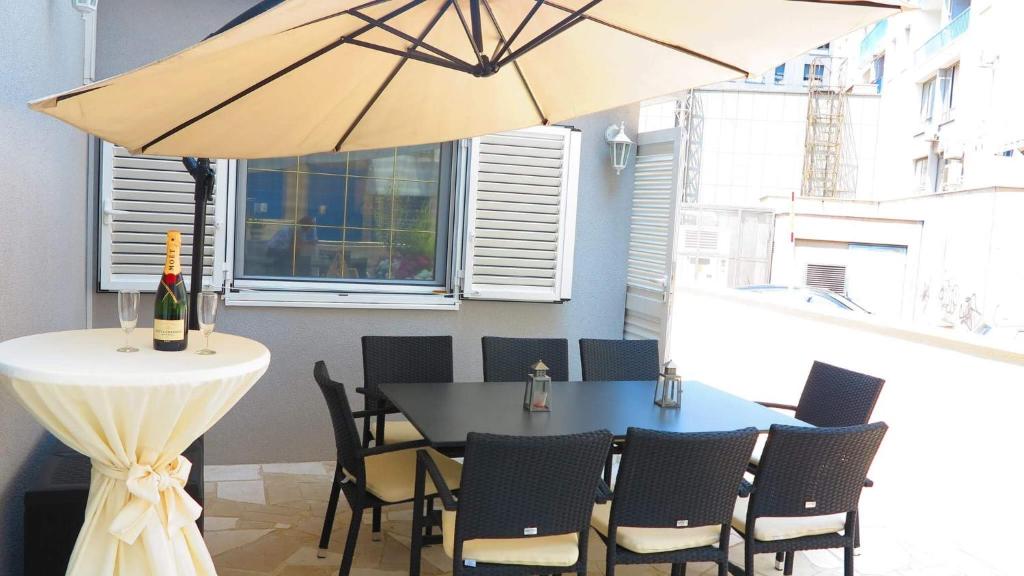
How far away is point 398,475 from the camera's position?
3354 millimetres

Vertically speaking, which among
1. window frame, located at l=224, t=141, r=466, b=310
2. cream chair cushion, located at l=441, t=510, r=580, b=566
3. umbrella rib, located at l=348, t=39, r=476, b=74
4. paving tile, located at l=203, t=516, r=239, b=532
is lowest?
paving tile, located at l=203, t=516, r=239, b=532

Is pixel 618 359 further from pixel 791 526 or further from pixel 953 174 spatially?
pixel 953 174

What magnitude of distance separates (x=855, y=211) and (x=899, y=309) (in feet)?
12.5

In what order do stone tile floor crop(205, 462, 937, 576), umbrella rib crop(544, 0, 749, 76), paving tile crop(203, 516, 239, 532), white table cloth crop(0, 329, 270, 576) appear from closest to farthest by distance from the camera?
1. white table cloth crop(0, 329, 270, 576)
2. umbrella rib crop(544, 0, 749, 76)
3. stone tile floor crop(205, 462, 937, 576)
4. paving tile crop(203, 516, 239, 532)

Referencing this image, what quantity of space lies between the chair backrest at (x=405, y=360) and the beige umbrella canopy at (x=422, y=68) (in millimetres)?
1151

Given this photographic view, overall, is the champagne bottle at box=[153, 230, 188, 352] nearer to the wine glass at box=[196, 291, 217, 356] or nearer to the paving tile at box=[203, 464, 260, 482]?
the wine glass at box=[196, 291, 217, 356]

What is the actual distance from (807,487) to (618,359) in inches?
64.8

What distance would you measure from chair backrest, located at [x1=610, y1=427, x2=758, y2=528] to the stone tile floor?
3.25 ft

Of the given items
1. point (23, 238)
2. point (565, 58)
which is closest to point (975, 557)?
point (565, 58)

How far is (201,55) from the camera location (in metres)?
1.79

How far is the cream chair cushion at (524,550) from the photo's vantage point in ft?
8.67

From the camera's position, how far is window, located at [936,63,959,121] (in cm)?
2573

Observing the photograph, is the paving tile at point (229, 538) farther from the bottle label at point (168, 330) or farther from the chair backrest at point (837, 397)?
the chair backrest at point (837, 397)

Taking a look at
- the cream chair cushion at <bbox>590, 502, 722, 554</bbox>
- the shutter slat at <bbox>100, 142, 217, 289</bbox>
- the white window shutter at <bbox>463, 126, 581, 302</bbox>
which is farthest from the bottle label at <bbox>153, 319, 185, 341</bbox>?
the white window shutter at <bbox>463, 126, 581, 302</bbox>
